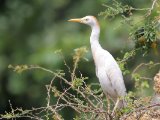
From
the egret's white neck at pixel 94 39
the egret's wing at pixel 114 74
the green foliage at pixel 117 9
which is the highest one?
the green foliage at pixel 117 9

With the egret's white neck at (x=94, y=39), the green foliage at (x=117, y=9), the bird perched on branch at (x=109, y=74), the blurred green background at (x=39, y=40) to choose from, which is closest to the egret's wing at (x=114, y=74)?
the bird perched on branch at (x=109, y=74)

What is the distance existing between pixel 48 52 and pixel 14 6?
2.70m

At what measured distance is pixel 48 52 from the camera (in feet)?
40.7

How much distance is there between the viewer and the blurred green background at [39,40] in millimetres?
12523

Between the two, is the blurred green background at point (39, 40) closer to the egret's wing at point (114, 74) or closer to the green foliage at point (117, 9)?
the egret's wing at point (114, 74)

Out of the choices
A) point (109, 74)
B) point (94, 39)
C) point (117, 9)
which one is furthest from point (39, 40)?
point (117, 9)

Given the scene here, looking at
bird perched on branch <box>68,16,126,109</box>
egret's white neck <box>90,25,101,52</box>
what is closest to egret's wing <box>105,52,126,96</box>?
bird perched on branch <box>68,16,126,109</box>

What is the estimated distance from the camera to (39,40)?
14023 millimetres

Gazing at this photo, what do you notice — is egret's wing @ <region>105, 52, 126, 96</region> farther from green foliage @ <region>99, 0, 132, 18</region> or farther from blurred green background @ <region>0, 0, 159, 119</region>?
blurred green background @ <region>0, 0, 159, 119</region>

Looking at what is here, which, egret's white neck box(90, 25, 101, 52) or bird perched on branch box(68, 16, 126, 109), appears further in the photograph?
egret's white neck box(90, 25, 101, 52)

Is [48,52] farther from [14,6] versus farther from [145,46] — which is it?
[145,46]

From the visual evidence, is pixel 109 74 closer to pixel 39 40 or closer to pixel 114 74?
pixel 114 74

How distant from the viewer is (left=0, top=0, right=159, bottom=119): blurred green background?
12523mm

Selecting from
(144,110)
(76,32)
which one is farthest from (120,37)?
(144,110)
